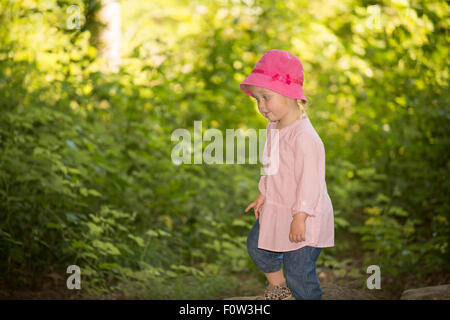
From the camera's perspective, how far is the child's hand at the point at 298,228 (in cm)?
241

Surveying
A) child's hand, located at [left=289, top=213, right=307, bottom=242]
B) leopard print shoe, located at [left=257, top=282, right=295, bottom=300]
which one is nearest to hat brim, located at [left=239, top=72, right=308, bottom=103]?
child's hand, located at [left=289, top=213, right=307, bottom=242]

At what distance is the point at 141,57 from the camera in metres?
5.39

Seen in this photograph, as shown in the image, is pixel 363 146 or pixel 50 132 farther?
pixel 363 146

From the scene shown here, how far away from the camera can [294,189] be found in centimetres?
259

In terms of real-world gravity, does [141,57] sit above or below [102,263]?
above

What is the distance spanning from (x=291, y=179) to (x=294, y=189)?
0.05 meters

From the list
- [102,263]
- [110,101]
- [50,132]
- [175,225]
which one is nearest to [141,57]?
[110,101]

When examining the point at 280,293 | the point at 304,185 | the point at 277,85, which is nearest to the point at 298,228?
the point at 304,185

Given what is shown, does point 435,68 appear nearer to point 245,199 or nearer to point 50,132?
point 245,199

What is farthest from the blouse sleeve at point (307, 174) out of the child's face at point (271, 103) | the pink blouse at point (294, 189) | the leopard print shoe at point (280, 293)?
the leopard print shoe at point (280, 293)

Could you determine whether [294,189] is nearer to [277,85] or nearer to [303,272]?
[303,272]

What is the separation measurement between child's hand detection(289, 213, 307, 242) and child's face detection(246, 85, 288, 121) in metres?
0.54

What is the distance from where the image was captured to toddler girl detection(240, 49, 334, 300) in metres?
2.49

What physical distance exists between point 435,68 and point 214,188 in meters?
2.81
